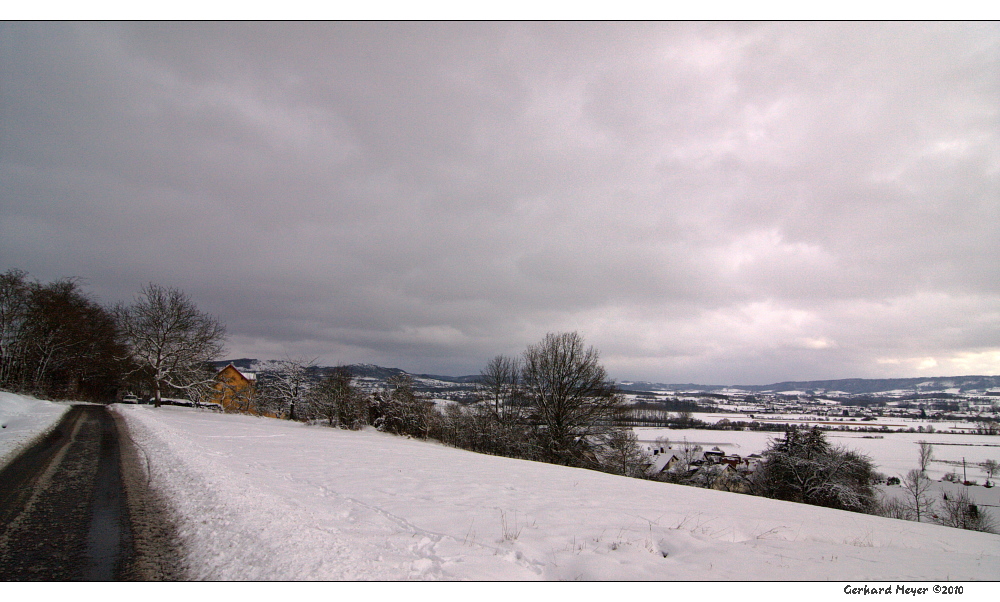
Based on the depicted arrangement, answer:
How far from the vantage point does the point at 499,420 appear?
1463 inches

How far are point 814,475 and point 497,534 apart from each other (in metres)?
33.9

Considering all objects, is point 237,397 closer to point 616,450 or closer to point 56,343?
point 56,343

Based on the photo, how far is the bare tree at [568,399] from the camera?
101 ft

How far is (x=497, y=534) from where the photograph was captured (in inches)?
243

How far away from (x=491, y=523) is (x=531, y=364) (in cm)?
2846

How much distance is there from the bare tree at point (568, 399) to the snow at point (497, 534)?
783 inches

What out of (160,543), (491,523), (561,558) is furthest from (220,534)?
(561,558)

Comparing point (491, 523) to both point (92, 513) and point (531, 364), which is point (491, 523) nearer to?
point (92, 513)

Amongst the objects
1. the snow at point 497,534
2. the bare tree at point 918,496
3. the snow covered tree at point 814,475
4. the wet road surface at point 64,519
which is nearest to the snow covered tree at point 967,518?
the bare tree at point 918,496

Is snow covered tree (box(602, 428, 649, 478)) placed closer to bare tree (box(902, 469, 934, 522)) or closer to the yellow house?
bare tree (box(902, 469, 934, 522))

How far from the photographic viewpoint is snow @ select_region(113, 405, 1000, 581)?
16.1 ft

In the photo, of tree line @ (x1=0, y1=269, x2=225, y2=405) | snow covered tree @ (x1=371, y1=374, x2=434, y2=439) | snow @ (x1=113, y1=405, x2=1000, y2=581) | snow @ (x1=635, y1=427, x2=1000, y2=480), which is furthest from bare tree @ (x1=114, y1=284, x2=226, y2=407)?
snow @ (x1=635, y1=427, x2=1000, y2=480)

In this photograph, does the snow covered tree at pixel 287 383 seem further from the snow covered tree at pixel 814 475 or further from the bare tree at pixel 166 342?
the snow covered tree at pixel 814 475

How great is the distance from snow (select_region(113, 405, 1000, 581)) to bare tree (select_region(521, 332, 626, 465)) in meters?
19.9
